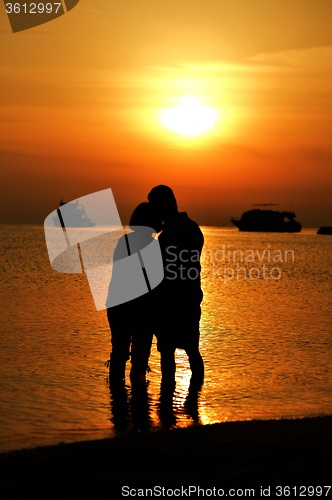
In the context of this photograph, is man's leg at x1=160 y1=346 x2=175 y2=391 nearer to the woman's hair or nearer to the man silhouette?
the man silhouette

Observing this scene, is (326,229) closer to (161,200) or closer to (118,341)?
(118,341)

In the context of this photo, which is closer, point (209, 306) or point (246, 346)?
point (246, 346)

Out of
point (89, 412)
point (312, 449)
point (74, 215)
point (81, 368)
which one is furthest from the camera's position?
point (74, 215)

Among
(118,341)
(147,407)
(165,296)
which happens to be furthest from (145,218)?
(147,407)

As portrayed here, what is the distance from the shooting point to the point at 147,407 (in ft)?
17.6

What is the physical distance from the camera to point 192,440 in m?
4.23

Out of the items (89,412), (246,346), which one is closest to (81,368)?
(89,412)

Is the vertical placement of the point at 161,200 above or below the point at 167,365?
above

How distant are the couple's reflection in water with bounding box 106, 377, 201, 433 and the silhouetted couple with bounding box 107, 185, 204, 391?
249mm

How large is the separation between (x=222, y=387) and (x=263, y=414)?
1.09m

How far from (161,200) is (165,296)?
38.9 inches

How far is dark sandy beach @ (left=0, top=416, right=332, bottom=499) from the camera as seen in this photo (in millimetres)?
3275

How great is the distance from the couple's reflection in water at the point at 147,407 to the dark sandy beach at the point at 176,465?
18.7 inches

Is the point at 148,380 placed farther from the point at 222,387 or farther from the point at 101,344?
the point at 101,344
